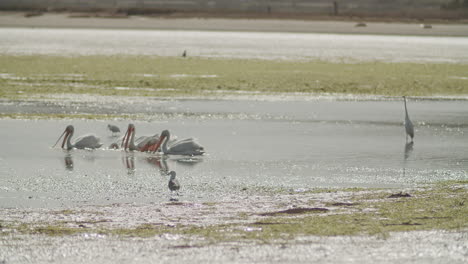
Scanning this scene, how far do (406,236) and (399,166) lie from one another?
179 inches

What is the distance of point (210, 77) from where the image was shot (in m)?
26.1

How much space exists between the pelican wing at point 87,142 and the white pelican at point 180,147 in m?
0.85

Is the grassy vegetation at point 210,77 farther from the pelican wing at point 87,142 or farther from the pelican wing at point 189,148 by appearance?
the pelican wing at point 189,148

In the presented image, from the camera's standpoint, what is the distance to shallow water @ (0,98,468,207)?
10.2 meters

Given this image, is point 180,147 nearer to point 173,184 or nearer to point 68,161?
point 68,161

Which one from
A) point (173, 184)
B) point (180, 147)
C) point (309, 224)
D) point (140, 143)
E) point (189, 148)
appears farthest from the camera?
point (140, 143)

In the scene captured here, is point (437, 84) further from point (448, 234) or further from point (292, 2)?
point (292, 2)

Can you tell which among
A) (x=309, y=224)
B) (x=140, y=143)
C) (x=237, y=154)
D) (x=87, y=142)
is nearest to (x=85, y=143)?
(x=87, y=142)

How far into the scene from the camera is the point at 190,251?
7.07 meters

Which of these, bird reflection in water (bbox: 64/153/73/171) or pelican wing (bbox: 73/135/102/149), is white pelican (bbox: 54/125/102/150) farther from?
bird reflection in water (bbox: 64/153/73/171)

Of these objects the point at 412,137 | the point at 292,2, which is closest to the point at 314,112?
the point at 412,137

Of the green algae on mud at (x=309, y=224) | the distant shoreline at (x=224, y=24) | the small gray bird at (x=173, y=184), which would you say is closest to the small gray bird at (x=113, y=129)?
the small gray bird at (x=173, y=184)

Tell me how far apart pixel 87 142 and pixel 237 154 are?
213 centimetres

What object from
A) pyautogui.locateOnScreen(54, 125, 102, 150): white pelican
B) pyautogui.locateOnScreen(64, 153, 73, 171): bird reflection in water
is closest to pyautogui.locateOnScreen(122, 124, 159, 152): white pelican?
pyautogui.locateOnScreen(54, 125, 102, 150): white pelican
